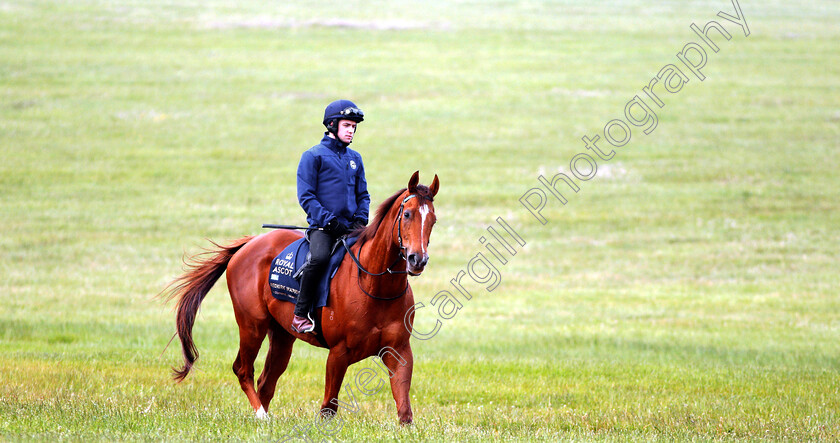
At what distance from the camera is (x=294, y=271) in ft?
27.2

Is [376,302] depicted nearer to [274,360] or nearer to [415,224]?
[415,224]

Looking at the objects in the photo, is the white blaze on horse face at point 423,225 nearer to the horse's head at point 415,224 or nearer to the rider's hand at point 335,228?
the horse's head at point 415,224

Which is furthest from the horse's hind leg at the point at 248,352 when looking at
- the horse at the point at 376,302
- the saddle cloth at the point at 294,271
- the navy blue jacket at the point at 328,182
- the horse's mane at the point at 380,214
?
the horse's mane at the point at 380,214

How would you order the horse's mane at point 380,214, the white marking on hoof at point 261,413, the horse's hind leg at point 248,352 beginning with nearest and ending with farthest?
the horse's mane at point 380,214 < the white marking on hoof at point 261,413 < the horse's hind leg at point 248,352

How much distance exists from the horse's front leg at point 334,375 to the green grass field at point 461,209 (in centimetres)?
24

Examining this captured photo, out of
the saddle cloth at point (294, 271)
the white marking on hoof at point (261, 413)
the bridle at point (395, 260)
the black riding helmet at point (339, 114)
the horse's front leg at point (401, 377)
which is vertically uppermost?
the black riding helmet at point (339, 114)

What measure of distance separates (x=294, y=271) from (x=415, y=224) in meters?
1.87

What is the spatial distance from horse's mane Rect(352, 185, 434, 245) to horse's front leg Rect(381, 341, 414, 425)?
3.64 feet

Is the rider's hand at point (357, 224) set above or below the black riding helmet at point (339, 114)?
below

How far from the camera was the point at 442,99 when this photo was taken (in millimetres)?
38469

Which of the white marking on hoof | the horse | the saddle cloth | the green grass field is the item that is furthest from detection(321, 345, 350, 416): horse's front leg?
the white marking on hoof

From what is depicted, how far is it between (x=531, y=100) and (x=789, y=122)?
11.1 meters

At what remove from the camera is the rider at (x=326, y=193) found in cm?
796

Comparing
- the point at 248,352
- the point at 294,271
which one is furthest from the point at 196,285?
the point at 294,271
